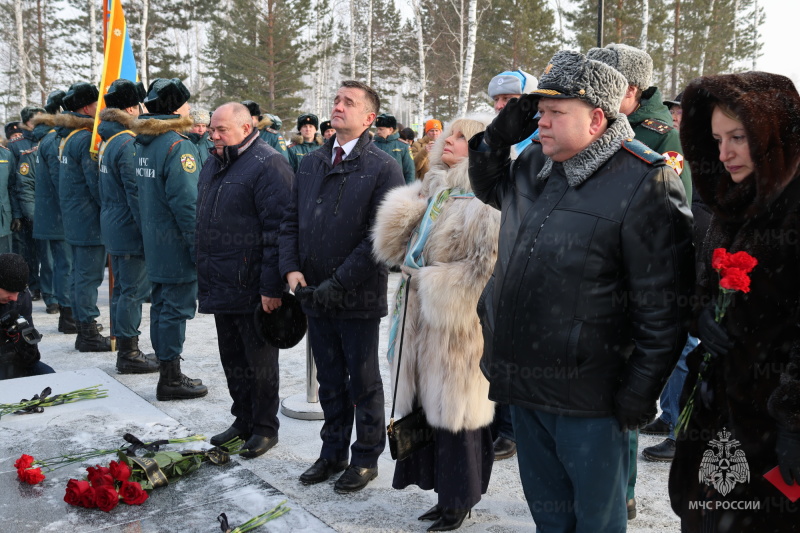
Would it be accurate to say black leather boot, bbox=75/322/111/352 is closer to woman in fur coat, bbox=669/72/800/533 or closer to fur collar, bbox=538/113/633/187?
fur collar, bbox=538/113/633/187

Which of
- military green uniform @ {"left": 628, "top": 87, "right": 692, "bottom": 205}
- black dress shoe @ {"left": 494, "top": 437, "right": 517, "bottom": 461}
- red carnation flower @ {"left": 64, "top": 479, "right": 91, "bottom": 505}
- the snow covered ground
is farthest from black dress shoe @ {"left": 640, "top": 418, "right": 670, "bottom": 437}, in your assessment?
red carnation flower @ {"left": 64, "top": 479, "right": 91, "bottom": 505}

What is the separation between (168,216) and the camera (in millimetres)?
5621

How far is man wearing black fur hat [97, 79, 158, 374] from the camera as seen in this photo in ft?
20.7

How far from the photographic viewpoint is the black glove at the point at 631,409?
2.35m

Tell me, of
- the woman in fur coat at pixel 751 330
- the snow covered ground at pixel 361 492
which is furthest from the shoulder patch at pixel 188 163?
the woman in fur coat at pixel 751 330

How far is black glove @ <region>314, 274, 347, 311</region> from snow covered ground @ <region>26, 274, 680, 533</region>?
1.06 meters

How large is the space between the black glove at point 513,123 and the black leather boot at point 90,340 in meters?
5.69

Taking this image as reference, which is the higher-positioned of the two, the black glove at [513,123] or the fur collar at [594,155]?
the black glove at [513,123]

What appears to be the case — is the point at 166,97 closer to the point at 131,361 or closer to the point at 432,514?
the point at 131,361

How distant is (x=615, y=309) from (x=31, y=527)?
2874 millimetres

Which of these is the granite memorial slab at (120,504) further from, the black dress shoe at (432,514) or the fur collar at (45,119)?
the fur collar at (45,119)

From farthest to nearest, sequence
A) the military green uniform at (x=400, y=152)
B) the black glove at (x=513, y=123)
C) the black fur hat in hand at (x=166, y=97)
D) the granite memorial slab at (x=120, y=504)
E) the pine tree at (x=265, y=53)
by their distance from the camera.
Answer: the pine tree at (x=265, y=53)
the military green uniform at (x=400, y=152)
the black fur hat in hand at (x=166, y=97)
the granite memorial slab at (x=120, y=504)
the black glove at (x=513, y=123)

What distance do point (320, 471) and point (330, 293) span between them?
3.48 ft

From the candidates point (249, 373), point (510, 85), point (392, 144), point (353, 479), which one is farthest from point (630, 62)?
point (392, 144)
